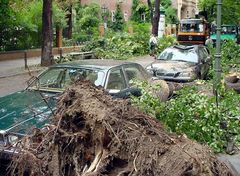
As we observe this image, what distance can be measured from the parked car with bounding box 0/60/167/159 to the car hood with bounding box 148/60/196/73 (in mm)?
5925

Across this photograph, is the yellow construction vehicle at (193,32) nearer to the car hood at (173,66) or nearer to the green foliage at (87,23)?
the green foliage at (87,23)

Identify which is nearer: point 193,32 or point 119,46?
point 119,46

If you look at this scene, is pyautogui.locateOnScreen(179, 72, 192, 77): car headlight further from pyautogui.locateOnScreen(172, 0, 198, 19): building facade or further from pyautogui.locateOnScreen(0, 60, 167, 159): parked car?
pyautogui.locateOnScreen(172, 0, 198, 19): building facade

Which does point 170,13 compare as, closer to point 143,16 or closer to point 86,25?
point 143,16

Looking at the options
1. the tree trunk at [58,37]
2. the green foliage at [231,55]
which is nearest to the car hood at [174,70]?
the green foliage at [231,55]

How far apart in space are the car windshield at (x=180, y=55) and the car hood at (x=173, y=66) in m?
0.40

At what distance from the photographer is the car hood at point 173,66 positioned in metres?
15.7

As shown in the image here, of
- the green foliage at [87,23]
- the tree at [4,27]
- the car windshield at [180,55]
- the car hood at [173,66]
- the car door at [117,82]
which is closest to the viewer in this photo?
the car door at [117,82]

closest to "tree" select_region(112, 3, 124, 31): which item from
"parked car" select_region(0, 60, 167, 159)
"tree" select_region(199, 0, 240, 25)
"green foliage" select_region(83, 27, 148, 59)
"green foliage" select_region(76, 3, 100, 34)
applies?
"green foliage" select_region(76, 3, 100, 34)

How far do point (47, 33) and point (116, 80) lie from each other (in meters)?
13.9

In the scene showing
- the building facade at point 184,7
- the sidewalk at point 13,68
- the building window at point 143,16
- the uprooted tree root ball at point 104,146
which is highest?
the building facade at point 184,7

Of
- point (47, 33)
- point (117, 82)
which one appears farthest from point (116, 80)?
point (47, 33)

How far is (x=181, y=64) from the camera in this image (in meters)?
16.1

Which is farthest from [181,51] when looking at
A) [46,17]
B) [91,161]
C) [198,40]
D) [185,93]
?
[198,40]
